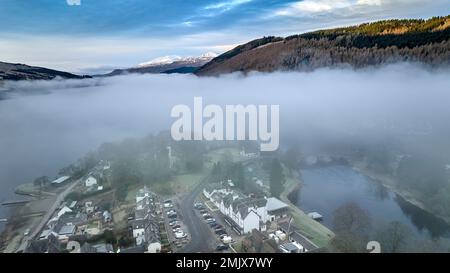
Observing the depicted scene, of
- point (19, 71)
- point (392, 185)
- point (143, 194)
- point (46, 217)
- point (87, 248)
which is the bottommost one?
point (392, 185)

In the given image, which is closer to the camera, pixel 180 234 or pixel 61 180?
pixel 180 234

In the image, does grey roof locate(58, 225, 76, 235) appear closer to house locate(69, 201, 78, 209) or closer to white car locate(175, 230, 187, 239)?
house locate(69, 201, 78, 209)

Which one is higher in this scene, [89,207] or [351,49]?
[351,49]

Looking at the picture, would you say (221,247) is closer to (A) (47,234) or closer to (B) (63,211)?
(A) (47,234)

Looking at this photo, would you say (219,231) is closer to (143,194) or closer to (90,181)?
(143,194)

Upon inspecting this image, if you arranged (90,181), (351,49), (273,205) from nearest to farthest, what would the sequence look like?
(273,205), (90,181), (351,49)

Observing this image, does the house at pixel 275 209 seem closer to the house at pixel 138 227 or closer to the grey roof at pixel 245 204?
the grey roof at pixel 245 204

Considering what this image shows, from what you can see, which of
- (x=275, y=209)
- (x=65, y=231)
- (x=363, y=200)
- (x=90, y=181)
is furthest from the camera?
(x=90, y=181)

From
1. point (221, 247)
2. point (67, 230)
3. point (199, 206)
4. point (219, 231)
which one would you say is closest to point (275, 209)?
point (219, 231)
